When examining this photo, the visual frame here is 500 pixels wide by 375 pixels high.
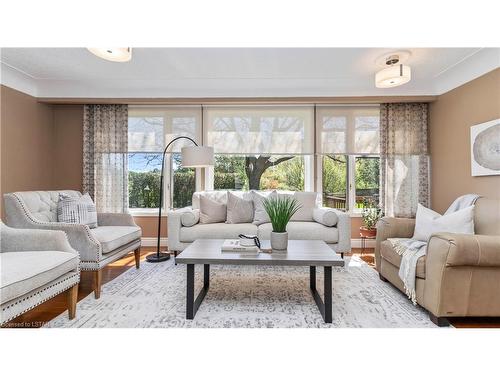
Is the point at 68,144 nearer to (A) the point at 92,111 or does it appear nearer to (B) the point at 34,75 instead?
(A) the point at 92,111

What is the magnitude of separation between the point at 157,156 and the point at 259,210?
2.10 metres

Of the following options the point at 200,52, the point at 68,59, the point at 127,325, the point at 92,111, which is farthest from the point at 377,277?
the point at 92,111

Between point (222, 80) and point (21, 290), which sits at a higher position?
point (222, 80)

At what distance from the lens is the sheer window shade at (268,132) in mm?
4512

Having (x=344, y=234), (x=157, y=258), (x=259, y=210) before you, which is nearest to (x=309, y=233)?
(x=344, y=234)

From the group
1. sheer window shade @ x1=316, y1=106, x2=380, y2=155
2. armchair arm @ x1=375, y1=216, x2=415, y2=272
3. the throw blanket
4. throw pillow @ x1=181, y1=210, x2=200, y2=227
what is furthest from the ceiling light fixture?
throw pillow @ x1=181, y1=210, x2=200, y2=227

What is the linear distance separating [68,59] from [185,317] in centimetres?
339

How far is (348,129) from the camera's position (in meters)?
4.48

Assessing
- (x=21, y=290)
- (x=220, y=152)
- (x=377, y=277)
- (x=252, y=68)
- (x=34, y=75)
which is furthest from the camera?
(x=220, y=152)

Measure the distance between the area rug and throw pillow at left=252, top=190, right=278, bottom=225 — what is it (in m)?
0.72

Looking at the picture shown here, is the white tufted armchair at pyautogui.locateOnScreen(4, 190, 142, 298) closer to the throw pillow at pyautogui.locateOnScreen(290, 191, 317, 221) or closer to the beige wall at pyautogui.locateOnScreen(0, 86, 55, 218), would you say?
the beige wall at pyautogui.locateOnScreen(0, 86, 55, 218)

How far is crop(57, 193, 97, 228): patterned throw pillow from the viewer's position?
2.91 metres

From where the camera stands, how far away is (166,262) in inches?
144

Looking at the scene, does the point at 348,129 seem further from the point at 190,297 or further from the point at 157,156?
the point at 190,297
